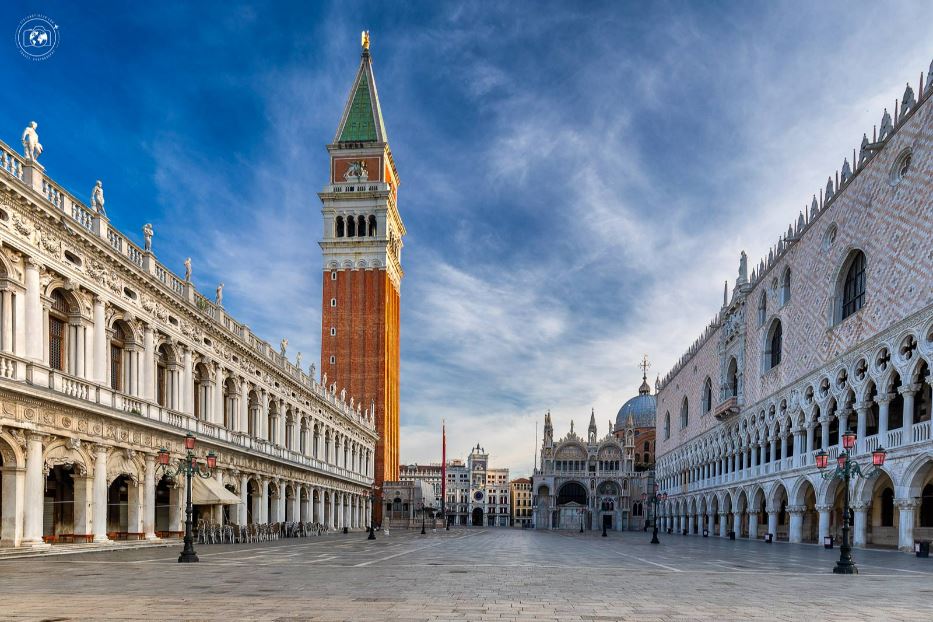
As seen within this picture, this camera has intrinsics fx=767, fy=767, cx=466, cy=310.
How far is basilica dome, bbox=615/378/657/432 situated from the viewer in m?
146

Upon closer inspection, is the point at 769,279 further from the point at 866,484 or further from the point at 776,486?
the point at 866,484

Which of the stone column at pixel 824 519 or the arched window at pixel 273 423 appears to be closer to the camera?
the stone column at pixel 824 519

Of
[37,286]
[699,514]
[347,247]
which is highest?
[347,247]

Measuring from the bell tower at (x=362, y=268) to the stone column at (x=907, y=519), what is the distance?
6380cm

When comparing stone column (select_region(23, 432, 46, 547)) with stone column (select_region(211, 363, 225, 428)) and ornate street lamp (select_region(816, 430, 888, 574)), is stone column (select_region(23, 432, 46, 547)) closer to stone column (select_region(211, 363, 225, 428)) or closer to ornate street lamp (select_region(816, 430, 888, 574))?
stone column (select_region(211, 363, 225, 428))

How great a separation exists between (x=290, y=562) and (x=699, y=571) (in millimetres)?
11313

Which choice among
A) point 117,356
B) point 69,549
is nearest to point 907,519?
point 69,549

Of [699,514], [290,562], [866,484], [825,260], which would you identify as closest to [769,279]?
[825,260]

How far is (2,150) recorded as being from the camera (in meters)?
21.9

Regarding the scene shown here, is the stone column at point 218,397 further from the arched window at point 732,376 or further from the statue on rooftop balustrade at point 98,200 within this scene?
the arched window at point 732,376

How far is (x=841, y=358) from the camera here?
38250mm

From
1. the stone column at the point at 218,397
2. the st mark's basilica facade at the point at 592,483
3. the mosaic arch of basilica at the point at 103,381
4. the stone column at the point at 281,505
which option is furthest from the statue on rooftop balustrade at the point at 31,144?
the st mark's basilica facade at the point at 592,483

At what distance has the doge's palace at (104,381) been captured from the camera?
22562 millimetres

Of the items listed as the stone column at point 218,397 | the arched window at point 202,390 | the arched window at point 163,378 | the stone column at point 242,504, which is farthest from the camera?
the stone column at point 242,504
